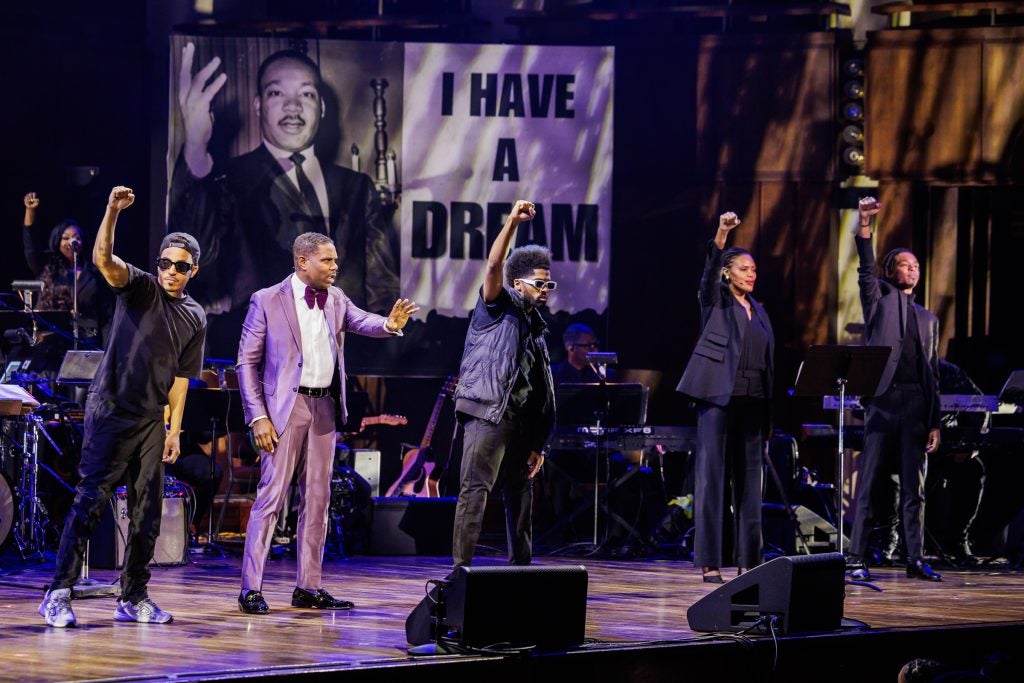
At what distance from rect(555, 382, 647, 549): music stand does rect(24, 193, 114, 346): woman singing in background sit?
365 cm

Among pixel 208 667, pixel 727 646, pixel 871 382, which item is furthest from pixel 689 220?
pixel 208 667

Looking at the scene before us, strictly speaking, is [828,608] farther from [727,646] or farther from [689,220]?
[689,220]

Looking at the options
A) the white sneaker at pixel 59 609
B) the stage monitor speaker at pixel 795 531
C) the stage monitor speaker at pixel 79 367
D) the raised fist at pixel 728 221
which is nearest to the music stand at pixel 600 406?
the stage monitor speaker at pixel 795 531

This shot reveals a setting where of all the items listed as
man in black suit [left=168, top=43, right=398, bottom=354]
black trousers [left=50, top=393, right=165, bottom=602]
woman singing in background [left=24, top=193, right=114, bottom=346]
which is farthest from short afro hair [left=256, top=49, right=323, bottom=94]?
black trousers [left=50, top=393, right=165, bottom=602]

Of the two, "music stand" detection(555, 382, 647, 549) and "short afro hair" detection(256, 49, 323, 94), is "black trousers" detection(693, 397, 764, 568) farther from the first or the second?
"short afro hair" detection(256, 49, 323, 94)

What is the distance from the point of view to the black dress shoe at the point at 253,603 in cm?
647

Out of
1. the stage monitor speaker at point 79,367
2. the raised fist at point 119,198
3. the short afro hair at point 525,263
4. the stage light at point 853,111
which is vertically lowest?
the stage monitor speaker at point 79,367

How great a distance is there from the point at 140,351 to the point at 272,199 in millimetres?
5957

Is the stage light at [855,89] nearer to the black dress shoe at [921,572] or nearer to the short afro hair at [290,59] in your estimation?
the short afro hair at [290,59]

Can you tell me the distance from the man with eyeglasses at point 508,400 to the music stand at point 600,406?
11.7 feet

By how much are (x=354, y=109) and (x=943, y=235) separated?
16.9 feet

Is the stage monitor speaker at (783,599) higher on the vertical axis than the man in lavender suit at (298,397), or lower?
lower

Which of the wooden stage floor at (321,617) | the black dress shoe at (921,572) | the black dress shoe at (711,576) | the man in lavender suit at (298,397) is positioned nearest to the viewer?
the wooden stage floor at (321,617)

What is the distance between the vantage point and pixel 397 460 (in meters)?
12.1
